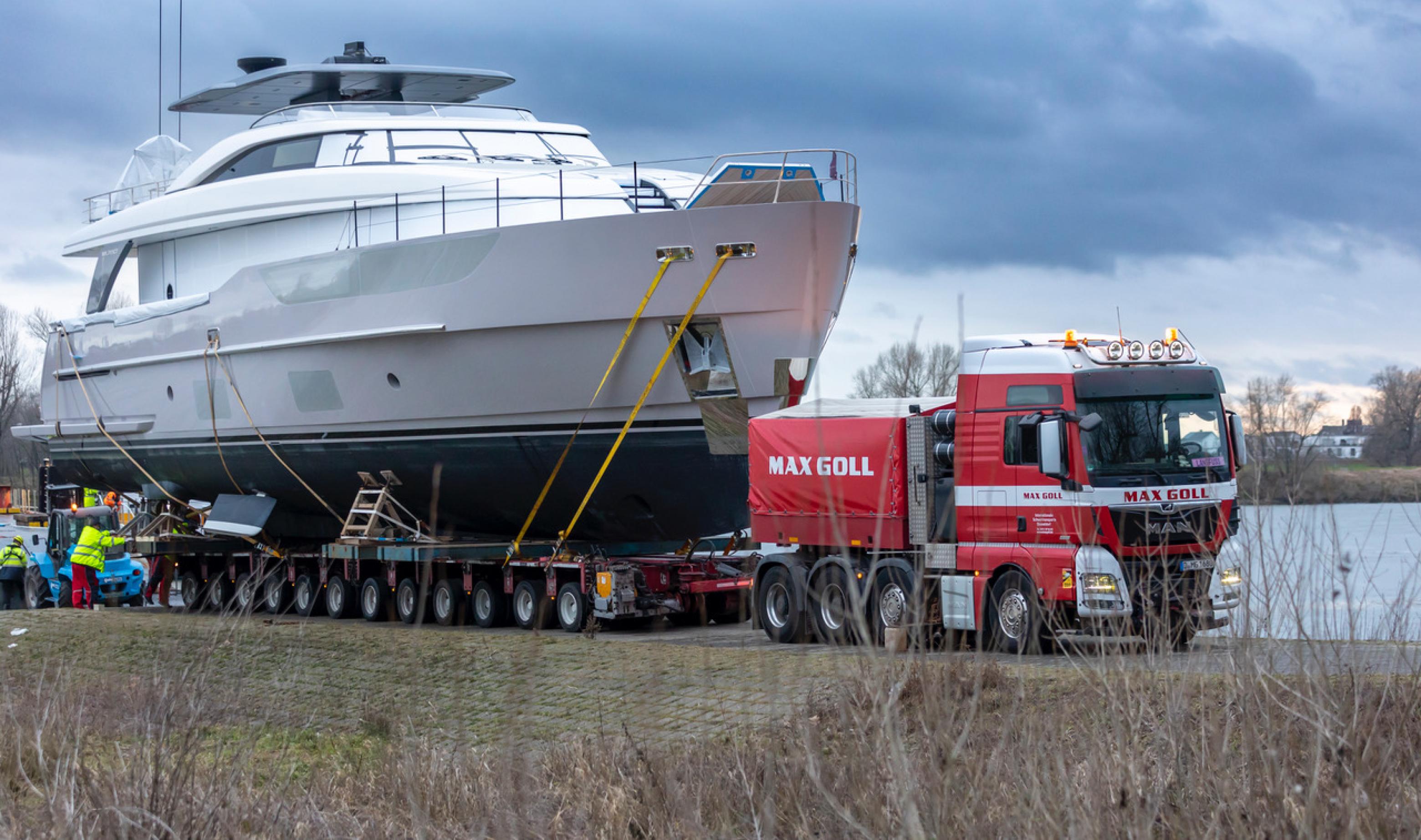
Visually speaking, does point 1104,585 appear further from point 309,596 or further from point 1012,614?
point 309,596

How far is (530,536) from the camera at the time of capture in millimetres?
18000

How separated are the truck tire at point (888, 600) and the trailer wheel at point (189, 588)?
12206 mm

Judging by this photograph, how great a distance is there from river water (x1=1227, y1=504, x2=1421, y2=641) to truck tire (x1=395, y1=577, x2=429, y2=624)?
12409mm

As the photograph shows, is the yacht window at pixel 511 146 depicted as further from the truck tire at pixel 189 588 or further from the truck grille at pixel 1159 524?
the truck grille at pixel 1159 524

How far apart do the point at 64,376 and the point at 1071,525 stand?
735 inches

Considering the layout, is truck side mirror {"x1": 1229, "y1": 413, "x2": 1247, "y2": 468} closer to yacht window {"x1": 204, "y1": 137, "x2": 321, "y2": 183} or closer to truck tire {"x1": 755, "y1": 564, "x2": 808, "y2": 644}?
truck tire {"x1": 755, "y1": 564, "x2": 808, "y2": 644}

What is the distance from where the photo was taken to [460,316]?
16.4m

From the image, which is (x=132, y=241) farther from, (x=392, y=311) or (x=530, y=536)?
(x=530, y=536)

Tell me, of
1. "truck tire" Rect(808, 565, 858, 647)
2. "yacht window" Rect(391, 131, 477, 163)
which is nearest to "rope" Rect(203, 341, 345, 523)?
"yacht window" Rect(391, 131, 477, 163)

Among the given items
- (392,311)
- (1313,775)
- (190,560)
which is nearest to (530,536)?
(392,311)

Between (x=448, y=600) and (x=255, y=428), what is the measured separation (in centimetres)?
443

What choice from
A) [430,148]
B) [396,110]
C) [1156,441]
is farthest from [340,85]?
[1156,441]

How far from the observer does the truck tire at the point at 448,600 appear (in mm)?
16812

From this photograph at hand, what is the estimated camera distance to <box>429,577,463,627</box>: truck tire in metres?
16.8
